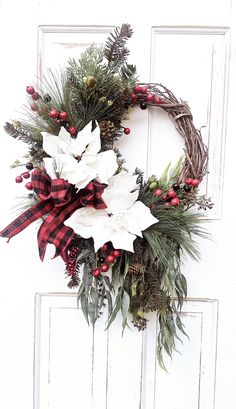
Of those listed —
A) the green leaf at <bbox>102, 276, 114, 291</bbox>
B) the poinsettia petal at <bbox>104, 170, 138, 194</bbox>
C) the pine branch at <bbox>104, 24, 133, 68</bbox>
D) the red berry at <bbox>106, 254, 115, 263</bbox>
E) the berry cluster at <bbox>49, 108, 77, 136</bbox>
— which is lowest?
the green leaf at <bbox>102, 276, 114, 291</bbox>

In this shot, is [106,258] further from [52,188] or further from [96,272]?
[52,188]

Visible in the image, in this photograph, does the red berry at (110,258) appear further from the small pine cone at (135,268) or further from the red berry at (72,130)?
the red berry at (72,130)

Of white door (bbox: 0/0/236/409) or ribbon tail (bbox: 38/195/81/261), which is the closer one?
ribbon tail (bbox: 38/195/81/261)

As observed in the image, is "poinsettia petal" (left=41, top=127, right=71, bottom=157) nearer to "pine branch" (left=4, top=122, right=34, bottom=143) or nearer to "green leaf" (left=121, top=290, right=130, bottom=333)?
"pine branch" (left=4, top=122, right=34, bottom=143)

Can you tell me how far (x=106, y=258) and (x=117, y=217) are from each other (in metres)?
0.10

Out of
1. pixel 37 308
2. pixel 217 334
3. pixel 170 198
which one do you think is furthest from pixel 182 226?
pixel 37 308

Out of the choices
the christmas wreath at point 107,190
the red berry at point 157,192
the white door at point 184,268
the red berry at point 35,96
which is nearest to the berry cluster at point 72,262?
the christmas wreath at point 107,190

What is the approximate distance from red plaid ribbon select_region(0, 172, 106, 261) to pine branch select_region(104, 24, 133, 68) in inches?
11.1

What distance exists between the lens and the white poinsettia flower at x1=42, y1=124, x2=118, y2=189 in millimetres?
657

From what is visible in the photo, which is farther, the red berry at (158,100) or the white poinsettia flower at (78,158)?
the red berry at (158,100)

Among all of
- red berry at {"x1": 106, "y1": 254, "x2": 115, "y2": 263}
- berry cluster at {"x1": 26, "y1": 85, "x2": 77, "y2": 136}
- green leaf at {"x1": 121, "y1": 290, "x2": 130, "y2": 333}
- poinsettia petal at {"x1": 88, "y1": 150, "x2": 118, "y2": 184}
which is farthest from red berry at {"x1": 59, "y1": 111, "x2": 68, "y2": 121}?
green leaf at {"x1": 121, "y1": 290, "x2": 130, "y2": 333}

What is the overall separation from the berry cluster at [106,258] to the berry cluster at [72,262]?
0.16 feet

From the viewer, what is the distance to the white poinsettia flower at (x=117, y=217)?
70cm

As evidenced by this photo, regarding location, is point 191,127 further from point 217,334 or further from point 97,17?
point 217,334
